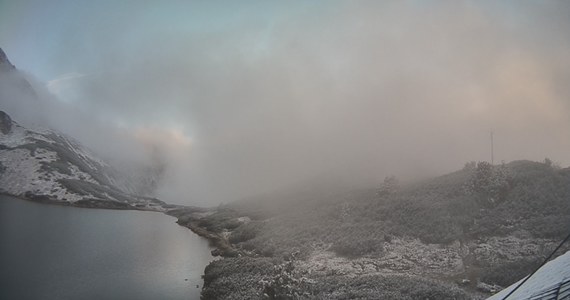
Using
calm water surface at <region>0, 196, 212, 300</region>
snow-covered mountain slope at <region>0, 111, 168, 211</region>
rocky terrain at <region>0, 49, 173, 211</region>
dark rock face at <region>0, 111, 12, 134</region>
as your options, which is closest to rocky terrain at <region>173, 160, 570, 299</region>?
calm water surface at <region>0, 196, 212, 300</region>

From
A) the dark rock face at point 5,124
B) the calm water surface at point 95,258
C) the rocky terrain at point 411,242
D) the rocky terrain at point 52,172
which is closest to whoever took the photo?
the rocky terrain at point 411,242

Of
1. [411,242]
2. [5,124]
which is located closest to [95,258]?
[411,242]

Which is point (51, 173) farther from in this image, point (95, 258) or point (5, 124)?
point (95, 258)

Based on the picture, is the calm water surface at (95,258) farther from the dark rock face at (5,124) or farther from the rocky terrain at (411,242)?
the dark rock face at (5,124)

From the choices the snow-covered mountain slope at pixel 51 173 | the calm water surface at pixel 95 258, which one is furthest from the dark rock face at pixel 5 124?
the calm water surface at pixel 95 258

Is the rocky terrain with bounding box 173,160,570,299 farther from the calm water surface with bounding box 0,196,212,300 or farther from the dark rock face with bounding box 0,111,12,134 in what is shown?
the dark rock face with bounding box 0,111,12,134

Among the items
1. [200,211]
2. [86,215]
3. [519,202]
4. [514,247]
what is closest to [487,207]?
[519,202]
